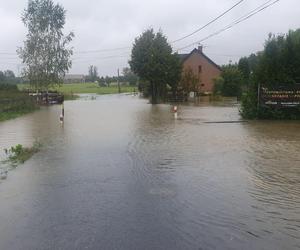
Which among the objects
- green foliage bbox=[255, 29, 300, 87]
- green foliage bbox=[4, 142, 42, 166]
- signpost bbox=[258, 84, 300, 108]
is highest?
green foliage bbox=[255, 29, 300, 87]

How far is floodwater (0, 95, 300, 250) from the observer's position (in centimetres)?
632

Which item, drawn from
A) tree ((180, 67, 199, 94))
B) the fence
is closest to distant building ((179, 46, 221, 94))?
tree ((180, 67, 199, 94))

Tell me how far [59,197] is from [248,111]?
20322 mm

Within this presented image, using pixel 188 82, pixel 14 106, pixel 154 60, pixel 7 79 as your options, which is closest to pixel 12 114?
pixel 14 106

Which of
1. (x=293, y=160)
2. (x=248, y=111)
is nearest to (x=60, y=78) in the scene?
(x=248, y=111)

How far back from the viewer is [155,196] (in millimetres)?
8586

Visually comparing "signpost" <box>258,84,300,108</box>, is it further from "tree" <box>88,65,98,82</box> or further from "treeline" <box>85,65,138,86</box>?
"tree" <box>88,65,98,82</box>

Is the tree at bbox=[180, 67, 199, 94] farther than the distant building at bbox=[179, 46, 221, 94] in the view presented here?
No

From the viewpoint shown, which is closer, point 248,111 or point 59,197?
point 59,197

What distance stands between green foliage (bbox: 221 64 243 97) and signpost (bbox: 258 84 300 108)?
40528mm

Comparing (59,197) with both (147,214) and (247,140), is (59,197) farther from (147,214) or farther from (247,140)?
(247,140)

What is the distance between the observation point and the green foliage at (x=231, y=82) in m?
67.2

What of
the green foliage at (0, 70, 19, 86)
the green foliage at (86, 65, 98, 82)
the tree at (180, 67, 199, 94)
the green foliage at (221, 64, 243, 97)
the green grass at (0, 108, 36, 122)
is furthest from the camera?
the green foliage at (86, 65, 98, 82)

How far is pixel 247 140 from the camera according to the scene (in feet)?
57.1
